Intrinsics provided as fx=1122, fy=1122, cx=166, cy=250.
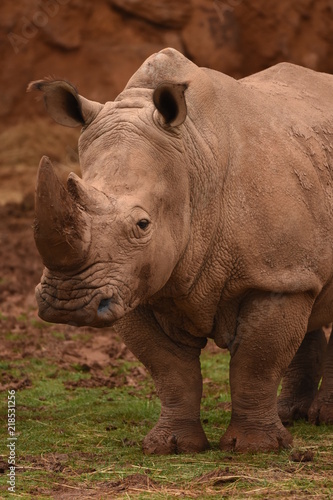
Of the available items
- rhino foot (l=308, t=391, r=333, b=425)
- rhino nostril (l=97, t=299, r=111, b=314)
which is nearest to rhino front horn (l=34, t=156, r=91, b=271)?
rhino nostril (l=97, t=299, r=111, b=314)

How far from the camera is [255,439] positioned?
274 inches

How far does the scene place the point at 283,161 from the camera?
698cm

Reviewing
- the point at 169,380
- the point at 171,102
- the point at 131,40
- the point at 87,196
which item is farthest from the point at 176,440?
the point at 131,40

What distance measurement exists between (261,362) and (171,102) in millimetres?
1701

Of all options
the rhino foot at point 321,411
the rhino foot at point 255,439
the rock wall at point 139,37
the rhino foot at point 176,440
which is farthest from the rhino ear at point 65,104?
the rock wall at point 139,37

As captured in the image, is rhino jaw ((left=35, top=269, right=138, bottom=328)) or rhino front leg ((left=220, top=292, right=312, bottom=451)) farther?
rhino front leg ((left=220, top=292, right=312, bottom=451))

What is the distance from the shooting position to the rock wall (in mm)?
16594

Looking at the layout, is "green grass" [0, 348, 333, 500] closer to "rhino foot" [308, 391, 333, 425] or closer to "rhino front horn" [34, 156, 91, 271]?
"rhino foot" [308, 391, 333, 425]

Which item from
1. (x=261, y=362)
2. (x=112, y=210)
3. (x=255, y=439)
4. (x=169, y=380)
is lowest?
(x=255, y=439)

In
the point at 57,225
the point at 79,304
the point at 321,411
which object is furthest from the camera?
the point at 321,411

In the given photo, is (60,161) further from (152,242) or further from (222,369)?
(152,242)

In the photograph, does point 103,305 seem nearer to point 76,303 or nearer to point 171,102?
point 76,303

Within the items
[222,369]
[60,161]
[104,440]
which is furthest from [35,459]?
[60,161]

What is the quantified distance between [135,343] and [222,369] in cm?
294
